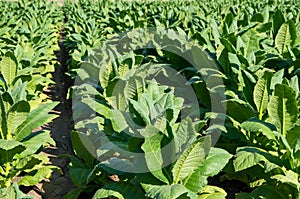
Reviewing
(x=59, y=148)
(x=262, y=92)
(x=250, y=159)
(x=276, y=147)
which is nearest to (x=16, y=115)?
(x=59, y=148)

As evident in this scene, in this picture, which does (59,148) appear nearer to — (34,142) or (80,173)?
(34,142)

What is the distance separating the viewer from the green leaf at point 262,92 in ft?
10.8

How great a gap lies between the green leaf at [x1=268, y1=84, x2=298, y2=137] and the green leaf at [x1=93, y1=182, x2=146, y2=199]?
1.11 metres

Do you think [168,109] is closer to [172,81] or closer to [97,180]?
[97,180]

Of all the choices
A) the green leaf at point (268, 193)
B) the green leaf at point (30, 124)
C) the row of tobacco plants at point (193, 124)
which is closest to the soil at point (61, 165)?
the row of tobacco plants at point (193, 124)

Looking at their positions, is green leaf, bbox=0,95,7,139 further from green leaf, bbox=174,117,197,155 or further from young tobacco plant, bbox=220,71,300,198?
young tobacco plant, bbox=220,71,300,198

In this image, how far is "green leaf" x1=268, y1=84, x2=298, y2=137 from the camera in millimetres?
2879

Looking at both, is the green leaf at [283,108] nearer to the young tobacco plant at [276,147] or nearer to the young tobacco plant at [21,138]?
the young tobacco plant at [276,147]

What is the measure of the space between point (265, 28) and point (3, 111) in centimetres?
363

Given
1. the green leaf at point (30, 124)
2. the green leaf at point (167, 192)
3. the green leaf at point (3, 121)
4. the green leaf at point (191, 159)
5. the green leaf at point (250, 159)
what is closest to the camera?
the green leaf at point (167, 192)

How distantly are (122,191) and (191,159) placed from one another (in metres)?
0.56

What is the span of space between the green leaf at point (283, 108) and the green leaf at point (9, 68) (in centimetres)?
257

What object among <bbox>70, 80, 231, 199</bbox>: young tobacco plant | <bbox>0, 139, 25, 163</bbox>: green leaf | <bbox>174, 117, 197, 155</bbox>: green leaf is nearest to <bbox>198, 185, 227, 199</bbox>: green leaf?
<bbox>70, 80, 231, 199</bbox>: young tobacco plant

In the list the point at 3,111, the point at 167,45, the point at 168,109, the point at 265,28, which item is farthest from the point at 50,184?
the point at 265,28
